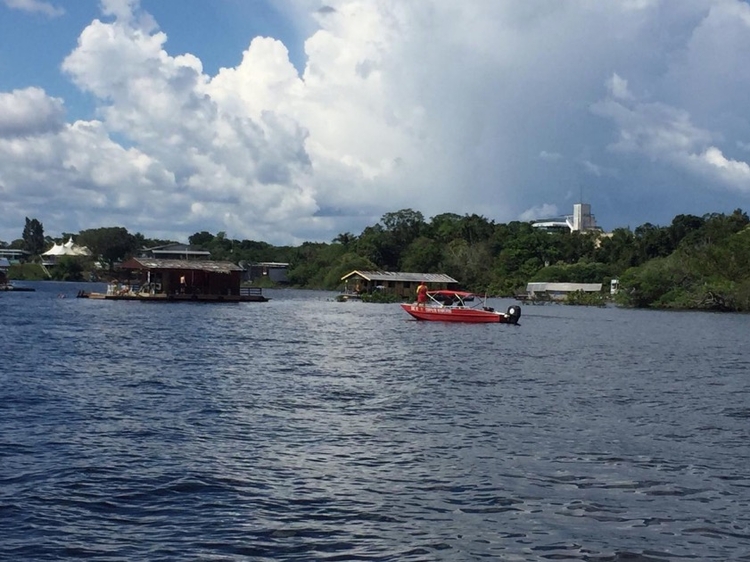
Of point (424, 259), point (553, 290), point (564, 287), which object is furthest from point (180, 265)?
point (564, 287)

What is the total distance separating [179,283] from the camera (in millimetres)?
91750

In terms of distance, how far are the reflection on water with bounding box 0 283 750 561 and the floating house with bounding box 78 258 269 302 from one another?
53501 millimetres

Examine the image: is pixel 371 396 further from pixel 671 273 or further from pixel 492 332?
pixel 671 273

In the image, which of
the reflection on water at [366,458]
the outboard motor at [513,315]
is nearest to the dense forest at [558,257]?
the outboard motor at [513,315]

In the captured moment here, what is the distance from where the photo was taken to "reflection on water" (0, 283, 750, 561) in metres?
12.0

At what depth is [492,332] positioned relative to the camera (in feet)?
Answer: 188

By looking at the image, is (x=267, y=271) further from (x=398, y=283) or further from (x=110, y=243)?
(x=398, y=283)

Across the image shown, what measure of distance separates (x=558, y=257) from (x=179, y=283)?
75457mm

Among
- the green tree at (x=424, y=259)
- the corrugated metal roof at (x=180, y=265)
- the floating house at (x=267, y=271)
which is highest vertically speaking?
the green tree at (x=424, y=259)

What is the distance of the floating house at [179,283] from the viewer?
8912cm

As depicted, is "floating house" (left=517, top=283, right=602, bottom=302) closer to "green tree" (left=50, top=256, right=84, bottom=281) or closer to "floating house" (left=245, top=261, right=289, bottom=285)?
"floating house" (left=245, top=261, right=289, bottom=285)

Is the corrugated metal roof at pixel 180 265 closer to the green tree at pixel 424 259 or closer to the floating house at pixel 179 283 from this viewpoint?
the floating house at pixel 179 283

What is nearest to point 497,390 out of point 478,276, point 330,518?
point 330,518

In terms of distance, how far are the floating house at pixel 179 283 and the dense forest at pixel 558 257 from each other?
45.8 metres
